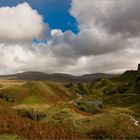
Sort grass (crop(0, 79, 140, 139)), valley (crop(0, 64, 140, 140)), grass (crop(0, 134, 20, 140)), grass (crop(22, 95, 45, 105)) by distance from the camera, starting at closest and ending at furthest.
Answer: grass (crop(0, 134, 20, 140))
valley (crop(0, 64, 140, 140))
grass (crop(0, 79, 140, 139))
grass (crop(22, 95, 45, 105))

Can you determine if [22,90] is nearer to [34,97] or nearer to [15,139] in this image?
[34,97]

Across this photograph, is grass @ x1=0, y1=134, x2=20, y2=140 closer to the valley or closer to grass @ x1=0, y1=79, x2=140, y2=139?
the valley

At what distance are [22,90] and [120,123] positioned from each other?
59.8m

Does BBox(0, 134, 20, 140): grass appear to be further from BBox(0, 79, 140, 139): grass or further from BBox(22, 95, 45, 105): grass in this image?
BBox(22, 95, 45, 105): grass

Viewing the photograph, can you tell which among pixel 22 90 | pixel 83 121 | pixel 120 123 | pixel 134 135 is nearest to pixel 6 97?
pixel 22 90

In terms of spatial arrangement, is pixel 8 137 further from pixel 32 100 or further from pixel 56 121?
pixel 32 100

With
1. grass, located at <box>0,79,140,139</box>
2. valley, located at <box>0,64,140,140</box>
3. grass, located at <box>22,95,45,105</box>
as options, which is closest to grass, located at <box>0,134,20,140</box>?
valley, located at <box>0,64,140,140</box>

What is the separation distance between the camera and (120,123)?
158ft

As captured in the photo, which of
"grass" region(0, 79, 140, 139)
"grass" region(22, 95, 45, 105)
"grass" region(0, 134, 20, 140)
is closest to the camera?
"grass" region(0, 134, 20, 140)

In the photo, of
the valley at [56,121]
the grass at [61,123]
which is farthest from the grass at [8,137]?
the grass at [61,123]

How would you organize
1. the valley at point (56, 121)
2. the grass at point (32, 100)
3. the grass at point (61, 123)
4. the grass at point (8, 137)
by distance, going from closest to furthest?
1. the grass at point (8, 137)
2. the valley at point (56, 121)
3. the grass at point (61, 123)
4. the grass at point (32, 100)

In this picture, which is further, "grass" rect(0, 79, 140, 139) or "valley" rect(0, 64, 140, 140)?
"grass" rect(0, 79, 140, 139)

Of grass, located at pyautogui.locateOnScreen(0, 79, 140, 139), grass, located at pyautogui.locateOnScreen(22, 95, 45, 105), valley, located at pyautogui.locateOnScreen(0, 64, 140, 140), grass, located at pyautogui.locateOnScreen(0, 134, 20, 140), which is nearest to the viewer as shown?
grass, located at pyautogui.locateOnScreen(0, 134, 20, 140)

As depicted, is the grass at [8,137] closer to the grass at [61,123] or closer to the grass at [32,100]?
the grass at [61,123]
